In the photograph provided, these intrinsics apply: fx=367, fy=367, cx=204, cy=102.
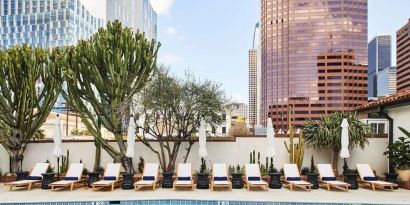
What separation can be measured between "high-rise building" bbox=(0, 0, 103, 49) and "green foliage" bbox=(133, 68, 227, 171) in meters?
94.9

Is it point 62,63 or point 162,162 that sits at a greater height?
point 62,63

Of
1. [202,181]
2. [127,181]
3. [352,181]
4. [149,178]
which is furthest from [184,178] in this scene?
[352,181]

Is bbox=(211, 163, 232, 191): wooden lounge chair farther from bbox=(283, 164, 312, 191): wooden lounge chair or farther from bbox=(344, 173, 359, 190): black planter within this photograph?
bbox=(344, 173, 359, 190): black planter

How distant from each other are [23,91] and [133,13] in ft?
506

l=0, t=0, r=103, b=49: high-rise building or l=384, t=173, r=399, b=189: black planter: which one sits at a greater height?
l=0, t=0, r=103, b=49: high-rise building

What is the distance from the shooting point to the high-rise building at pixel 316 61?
420 feet

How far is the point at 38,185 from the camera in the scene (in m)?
13.4

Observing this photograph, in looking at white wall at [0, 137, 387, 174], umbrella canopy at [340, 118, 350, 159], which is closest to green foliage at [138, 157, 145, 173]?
white wall at [0, 137, 387, 174]

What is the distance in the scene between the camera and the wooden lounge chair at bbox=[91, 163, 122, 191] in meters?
12.2

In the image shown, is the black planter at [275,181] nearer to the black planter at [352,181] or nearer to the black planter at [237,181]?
the black planter at [237,181]

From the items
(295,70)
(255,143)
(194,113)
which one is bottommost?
(255,143)

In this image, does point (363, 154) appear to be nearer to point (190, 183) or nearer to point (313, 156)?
point (313, 156)

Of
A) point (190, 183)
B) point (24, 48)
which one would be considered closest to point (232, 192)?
point (190, 183)

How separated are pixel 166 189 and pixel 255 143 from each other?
5.15 m
